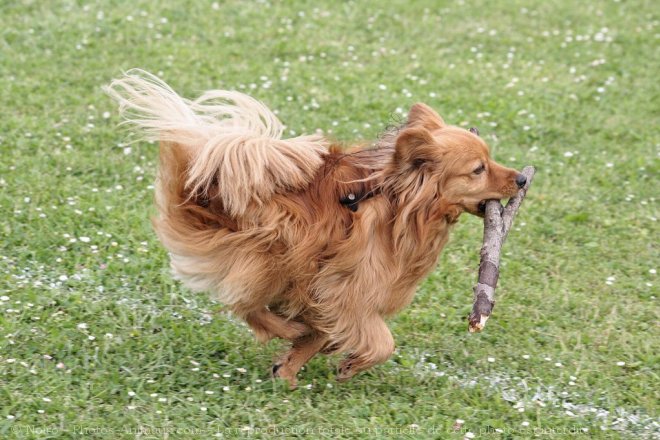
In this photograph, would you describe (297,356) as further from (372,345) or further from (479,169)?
(479,169)

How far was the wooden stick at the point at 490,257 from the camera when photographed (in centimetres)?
472

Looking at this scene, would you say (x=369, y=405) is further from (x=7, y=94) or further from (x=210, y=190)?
(x=7, y=94)

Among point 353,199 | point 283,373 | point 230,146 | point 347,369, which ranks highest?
point 230,146

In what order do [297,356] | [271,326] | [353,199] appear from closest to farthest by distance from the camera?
[353,199] < [271,326] < [297,356]

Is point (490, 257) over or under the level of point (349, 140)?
under

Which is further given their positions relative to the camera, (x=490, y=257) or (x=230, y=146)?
(x=490, y=257)

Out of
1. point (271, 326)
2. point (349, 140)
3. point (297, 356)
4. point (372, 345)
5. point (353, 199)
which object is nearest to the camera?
point (353, 199)

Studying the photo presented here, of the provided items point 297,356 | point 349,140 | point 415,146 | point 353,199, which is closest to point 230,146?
point 353,199

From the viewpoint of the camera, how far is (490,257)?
16.4ft

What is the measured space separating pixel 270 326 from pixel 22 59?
5.37m

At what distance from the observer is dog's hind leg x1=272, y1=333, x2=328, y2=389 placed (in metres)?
5.29

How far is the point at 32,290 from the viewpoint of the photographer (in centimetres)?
591

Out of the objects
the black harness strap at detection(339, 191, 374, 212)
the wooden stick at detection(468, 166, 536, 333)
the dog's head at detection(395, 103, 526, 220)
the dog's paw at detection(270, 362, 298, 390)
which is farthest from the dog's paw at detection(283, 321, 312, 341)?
the dog's head at detection(395, 103, 526, 220)

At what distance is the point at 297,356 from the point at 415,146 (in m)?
1.38
